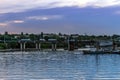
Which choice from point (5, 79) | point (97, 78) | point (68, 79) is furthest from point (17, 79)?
point (97, 78)

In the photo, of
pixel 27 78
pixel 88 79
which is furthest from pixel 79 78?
pixel 27 78

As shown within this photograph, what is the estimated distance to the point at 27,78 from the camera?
5875cm

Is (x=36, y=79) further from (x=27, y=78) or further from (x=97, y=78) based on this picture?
(x=97, y=78)

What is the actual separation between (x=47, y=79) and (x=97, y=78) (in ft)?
20.2

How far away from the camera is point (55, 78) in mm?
58125

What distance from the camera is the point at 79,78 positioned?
58.5 metres

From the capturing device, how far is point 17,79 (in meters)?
57.2

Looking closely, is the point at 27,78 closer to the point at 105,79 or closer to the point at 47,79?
the point at 47,79

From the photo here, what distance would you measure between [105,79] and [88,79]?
2.02 metres

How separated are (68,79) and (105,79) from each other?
4.29 metres

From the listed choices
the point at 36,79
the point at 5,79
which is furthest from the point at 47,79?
the point at 5,79

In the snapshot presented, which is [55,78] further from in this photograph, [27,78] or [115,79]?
[115,79]

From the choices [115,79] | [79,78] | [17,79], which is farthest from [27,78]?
[115,79]

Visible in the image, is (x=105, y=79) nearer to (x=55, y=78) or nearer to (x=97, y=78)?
(x=97, y=78)
